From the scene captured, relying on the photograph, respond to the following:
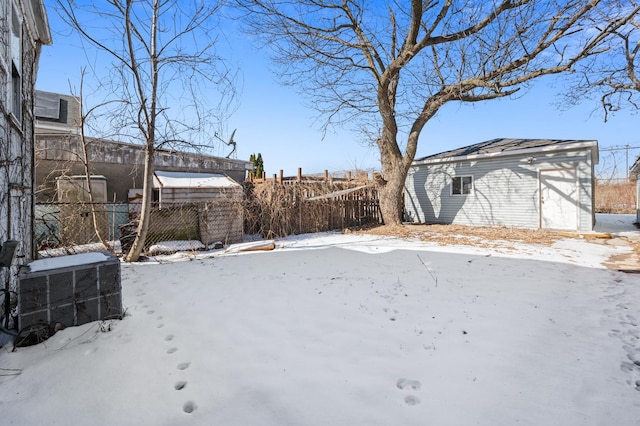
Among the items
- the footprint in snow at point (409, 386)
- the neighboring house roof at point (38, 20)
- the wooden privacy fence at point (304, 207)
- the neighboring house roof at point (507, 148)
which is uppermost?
the neighboring house roof at point (38, 20)

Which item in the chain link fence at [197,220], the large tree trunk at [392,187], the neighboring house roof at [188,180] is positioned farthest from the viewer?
the large tree trunk at [392,187]

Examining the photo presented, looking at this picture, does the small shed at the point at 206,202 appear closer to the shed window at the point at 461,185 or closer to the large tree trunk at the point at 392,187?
the large tree trunk at the point at 392,187

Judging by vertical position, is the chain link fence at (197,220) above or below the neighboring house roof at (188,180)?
below

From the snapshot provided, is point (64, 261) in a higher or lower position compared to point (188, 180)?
lower

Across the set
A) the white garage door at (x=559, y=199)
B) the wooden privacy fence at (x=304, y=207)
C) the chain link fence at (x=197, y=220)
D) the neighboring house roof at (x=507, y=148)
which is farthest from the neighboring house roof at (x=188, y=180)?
the white garage door at (x=559, y=199)

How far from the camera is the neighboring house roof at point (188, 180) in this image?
847 cm

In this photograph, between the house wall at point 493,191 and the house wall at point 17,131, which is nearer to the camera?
the house wall at point 17,131

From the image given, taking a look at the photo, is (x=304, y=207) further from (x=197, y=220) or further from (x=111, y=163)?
(x=111, y=163)

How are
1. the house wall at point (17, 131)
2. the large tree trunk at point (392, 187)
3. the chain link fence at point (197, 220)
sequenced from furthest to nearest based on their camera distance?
1. the large tree trunk at point (392, 187)
2. the chain link fence at point (197, 220)
3. the house wall at point (17, 131)

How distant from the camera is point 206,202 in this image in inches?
288

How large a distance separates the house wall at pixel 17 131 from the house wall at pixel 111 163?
2354 millimetres

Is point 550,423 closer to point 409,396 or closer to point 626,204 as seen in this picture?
point 409,396

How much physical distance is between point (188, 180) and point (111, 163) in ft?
7.34

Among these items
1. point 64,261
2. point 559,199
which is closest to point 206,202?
point 64,261
